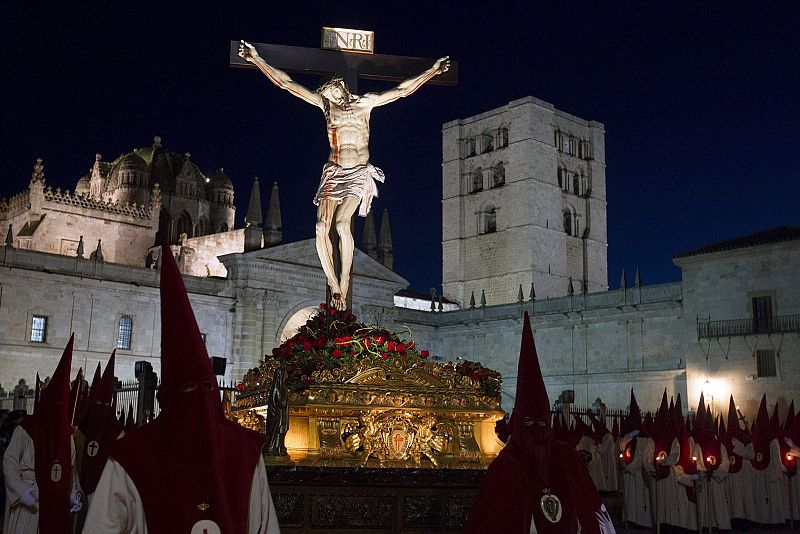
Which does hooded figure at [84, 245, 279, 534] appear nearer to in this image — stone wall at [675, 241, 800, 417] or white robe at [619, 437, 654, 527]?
white robe at [619, 437, 654, 527]

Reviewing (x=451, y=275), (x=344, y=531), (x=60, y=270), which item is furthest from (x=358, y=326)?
(x=451, y=275)

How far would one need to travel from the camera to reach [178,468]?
404cm

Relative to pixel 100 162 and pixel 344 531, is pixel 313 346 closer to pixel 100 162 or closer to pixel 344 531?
pixel 344 531

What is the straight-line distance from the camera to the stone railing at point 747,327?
35.8 meters

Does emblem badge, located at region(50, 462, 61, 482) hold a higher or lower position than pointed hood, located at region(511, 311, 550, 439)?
lower

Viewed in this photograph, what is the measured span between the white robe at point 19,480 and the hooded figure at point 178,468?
5.09 m

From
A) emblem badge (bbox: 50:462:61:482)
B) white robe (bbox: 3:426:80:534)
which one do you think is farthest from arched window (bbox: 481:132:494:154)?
emblem badge (bbox: 50:462:61:482)

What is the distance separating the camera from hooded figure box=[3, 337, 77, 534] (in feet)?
27.4

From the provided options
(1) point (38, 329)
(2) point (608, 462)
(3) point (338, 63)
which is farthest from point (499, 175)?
(3) point (338, 63)

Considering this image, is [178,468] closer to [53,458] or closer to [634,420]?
[53,458]

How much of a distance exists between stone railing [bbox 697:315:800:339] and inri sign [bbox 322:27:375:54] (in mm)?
29675

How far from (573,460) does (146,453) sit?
2.71 m

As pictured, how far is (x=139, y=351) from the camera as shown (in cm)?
4128

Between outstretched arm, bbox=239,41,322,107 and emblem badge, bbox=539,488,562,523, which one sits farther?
outstretched arm, bbox=239,41,322,107
